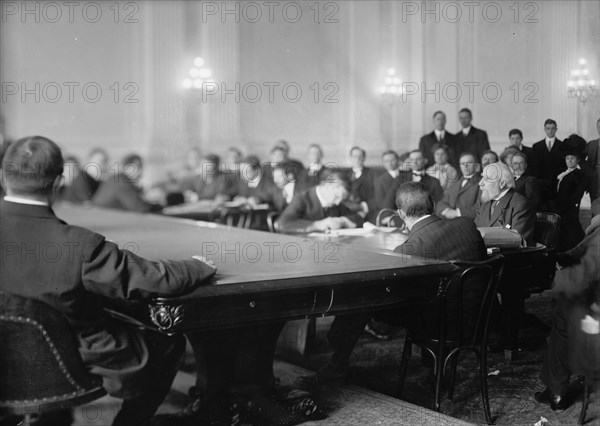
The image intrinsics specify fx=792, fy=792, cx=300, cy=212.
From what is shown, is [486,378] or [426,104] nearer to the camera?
[486,378]

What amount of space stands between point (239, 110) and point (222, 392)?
592 cm

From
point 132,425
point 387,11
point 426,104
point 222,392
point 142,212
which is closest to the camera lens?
point 132,425

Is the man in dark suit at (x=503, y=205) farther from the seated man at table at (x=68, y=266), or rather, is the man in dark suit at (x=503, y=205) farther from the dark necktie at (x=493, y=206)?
the seated man at table at (x=68, y=266)

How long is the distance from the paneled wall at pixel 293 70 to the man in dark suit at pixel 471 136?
0.16ft

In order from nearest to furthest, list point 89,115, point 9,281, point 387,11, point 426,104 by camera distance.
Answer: point 9,281, point 426,104, point 387,11, point 89,115

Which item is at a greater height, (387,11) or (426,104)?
(387,11)

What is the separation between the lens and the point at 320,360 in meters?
4.66

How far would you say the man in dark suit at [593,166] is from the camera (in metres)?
3.75

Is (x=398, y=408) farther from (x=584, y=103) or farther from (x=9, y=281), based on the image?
(x=9, y=281)

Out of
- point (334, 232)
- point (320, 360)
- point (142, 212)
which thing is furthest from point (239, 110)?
point (320, 360)

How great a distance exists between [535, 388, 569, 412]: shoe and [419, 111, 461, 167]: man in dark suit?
1.44m

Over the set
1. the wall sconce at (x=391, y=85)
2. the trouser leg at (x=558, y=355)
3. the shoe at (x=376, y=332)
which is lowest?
the shoe at (x=376, y=332)

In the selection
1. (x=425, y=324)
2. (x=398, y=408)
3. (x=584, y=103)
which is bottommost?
(x=398, y=408)

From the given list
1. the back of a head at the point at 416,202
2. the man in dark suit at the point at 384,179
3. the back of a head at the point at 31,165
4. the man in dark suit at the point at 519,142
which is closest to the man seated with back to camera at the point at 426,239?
the back of a head at the point at 416,202
